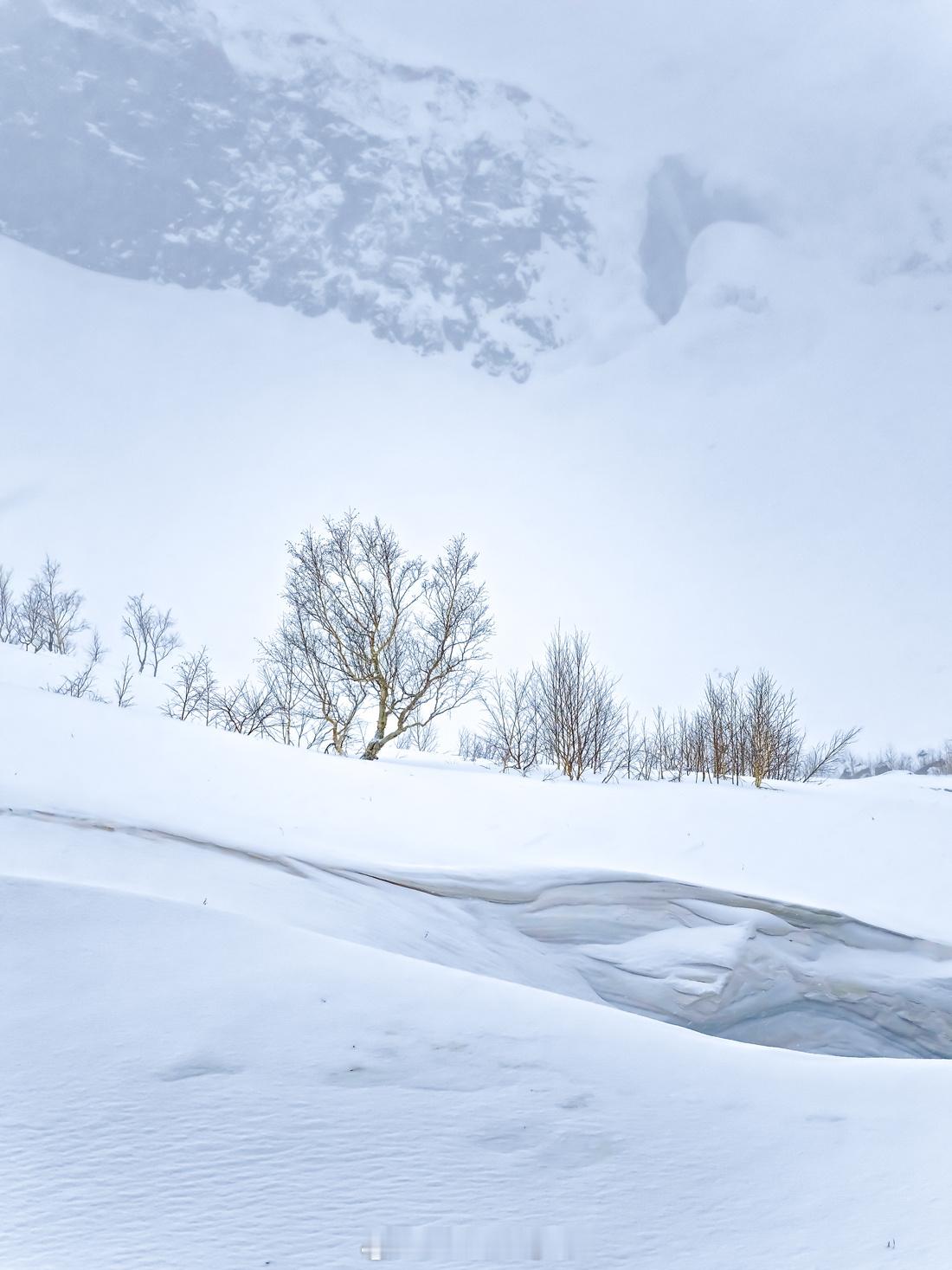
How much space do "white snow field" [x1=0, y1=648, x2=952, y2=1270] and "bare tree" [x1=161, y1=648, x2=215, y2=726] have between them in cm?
1638

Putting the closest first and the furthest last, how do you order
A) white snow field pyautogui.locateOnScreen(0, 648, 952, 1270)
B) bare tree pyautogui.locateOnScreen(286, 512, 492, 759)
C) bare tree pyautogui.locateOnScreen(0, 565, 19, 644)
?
white snow field pyautogui.locateOnScreen(0, 648, 952, 1270), bare tree pyautogui.locateOnScreen(286, 512, 492, 759), bare tree pyautogui.locateOnScreen(0, 565, 19, 644)

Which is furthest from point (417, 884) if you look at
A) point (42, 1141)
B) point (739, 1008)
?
point (42, 1141)

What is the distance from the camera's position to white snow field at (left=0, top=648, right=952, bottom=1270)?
157cm

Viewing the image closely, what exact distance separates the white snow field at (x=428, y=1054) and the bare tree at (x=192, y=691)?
1638 cm

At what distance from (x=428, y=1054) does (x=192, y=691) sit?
23.9 meters

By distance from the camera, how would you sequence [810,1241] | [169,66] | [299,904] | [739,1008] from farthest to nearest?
[169,66]
[739,1008]
[299,904]
[810,1241]

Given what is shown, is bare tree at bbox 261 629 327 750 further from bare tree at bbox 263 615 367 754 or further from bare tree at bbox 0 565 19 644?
bare tree at bbox 0 565 19 644

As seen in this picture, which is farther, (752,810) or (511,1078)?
(752,810)

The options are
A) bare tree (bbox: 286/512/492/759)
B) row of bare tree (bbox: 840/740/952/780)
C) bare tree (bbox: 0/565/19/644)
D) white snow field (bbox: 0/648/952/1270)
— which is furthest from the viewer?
row of bare tree (bbox: 840/740/952/780)

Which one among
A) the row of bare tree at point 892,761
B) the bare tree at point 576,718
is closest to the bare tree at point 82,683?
the bare tree at point 576,718

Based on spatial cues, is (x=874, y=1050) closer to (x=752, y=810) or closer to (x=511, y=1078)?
(x=752, y=810)

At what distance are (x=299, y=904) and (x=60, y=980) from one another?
5.52ft

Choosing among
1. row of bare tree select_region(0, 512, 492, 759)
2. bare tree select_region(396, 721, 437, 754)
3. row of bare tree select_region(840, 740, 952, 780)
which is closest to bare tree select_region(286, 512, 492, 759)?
row of bare tree select_region(0, 512, 492, 759)

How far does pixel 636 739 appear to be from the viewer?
22359 millimetres
